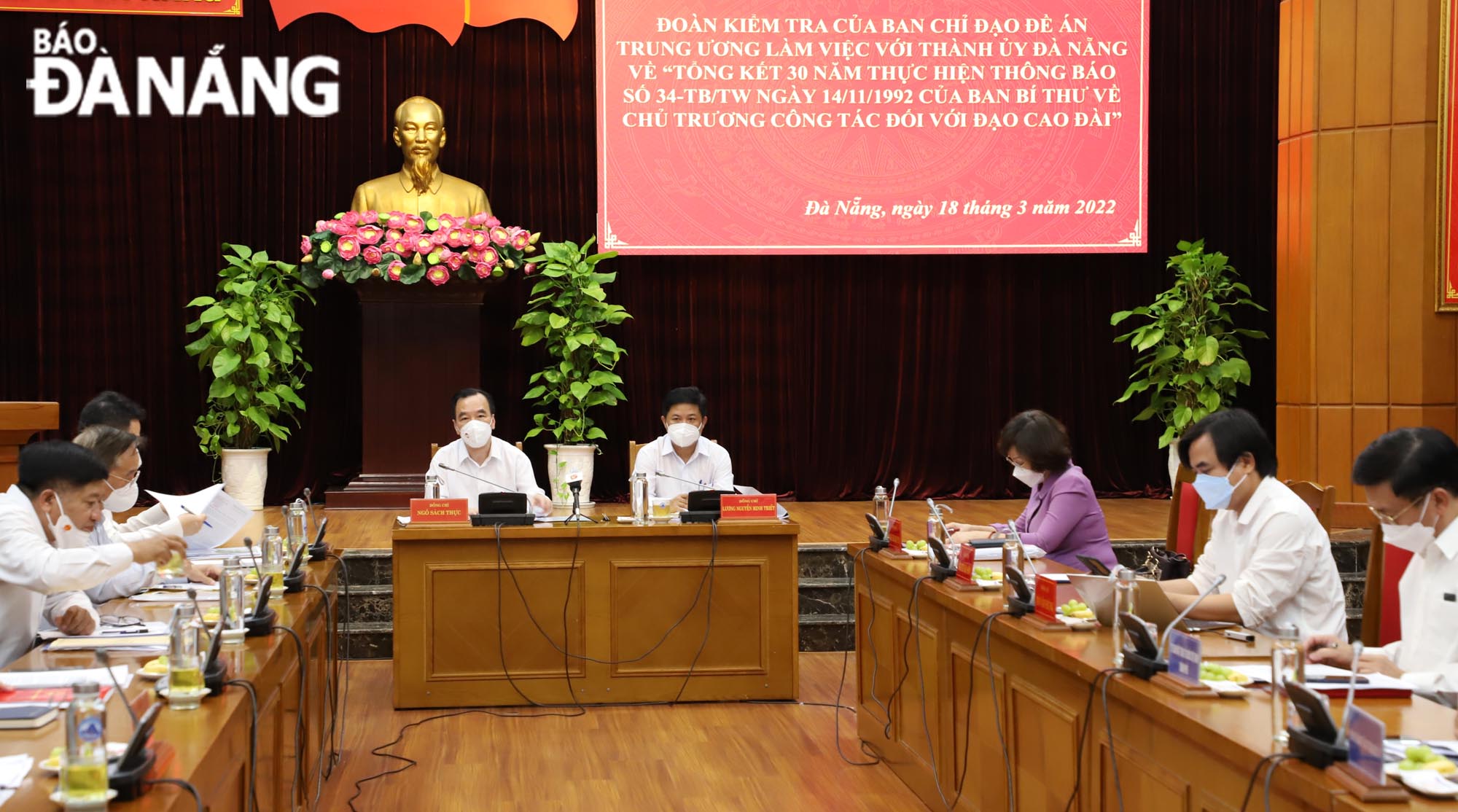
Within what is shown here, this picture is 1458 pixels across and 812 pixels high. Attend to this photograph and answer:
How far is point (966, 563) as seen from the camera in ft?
11.7

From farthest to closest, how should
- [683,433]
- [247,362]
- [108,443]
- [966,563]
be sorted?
[247,362], [683,433], [108,443], [966,563]

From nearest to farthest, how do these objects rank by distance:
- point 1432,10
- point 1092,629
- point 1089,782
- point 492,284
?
1. point 1089,782
2. point 1092,629
3. point 1432,10
4. point 492,284

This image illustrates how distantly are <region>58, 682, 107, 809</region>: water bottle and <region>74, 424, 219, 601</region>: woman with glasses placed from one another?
1.66 m

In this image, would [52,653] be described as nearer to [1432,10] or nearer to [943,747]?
[943,747]

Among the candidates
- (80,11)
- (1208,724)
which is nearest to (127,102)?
(80,11)

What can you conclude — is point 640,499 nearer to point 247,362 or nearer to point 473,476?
point 473,476

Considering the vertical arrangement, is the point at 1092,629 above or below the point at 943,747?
above

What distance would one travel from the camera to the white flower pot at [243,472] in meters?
7.56

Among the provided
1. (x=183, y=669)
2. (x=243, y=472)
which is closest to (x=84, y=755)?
(x=183, y=669)

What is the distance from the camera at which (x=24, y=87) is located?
7961mm

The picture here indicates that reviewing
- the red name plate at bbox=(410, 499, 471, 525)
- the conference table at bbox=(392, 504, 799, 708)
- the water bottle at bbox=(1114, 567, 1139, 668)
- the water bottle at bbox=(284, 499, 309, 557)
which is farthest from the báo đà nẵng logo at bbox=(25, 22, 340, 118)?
the water bottle at bbox=(1114, 567, 1139, 668)

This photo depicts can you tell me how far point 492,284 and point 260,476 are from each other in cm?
172

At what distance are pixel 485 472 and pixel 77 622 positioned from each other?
2705 millimetres

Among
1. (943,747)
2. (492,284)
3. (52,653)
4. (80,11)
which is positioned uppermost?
(80,11)
